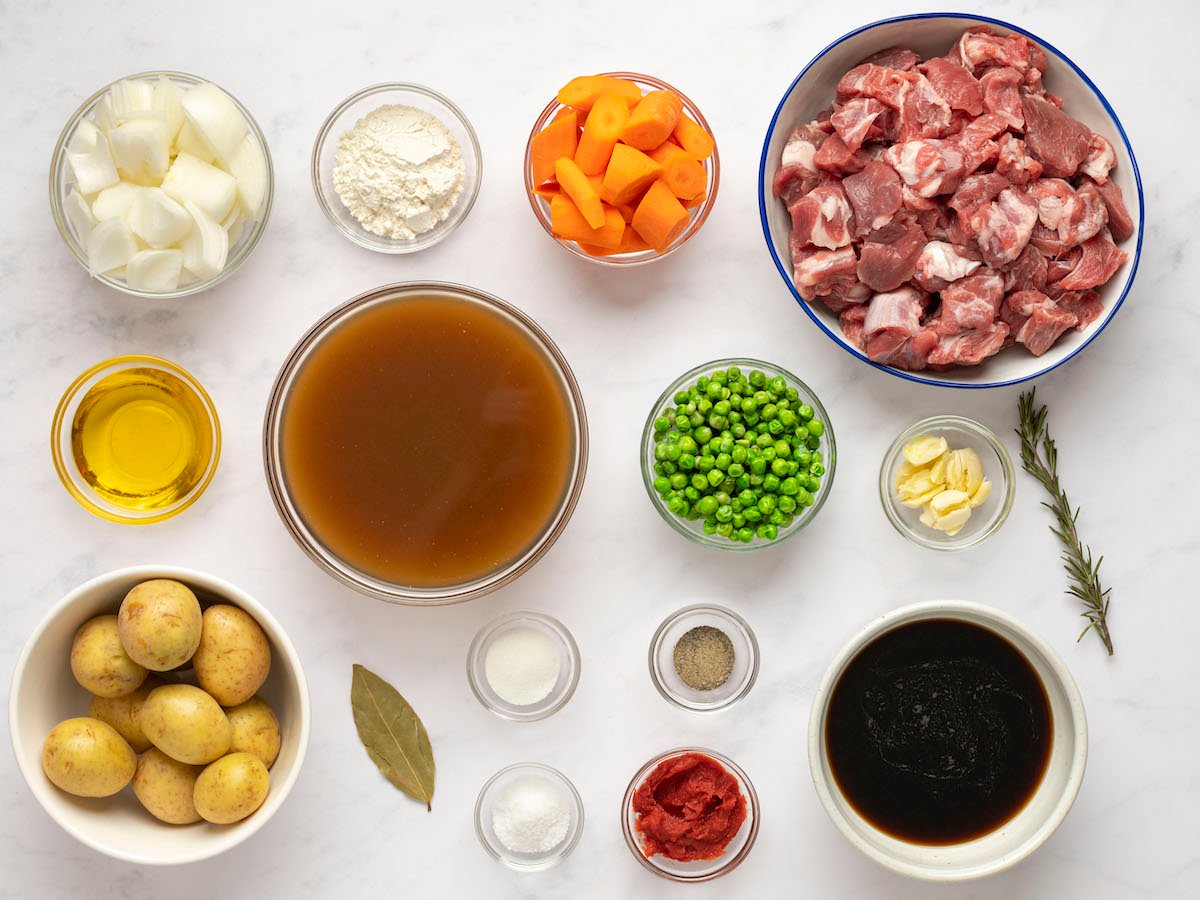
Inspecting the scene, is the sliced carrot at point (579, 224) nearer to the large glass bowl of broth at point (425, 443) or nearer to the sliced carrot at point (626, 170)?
the sliced carrot at point (626, 170)

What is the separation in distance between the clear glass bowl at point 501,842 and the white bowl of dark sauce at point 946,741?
2.10 feet

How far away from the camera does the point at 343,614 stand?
8.09 feet

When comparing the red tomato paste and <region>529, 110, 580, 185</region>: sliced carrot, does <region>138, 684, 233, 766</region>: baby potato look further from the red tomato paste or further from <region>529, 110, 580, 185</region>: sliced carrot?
<region>529, 110, 580, 185</region>: sliced carrot

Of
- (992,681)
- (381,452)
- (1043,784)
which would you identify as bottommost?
(1043,784)

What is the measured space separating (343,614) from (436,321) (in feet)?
2.53

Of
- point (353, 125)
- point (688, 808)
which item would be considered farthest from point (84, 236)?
point (688, 808)

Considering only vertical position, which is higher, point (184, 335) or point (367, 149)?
point (367, 149)

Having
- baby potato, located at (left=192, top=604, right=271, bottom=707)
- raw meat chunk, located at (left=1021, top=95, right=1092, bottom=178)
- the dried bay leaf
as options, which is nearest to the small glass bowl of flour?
the dried bay leaf

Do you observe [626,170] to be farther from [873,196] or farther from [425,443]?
[425,443]

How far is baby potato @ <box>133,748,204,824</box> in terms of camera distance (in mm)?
2117

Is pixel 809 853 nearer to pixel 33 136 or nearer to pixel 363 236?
pixel 363 236

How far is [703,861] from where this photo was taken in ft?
7.95

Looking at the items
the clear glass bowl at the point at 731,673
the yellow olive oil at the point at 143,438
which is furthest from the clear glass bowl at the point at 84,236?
the clear glass bowl at the point at 731,673

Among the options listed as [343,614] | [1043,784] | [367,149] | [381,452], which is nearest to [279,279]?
[367,149]
